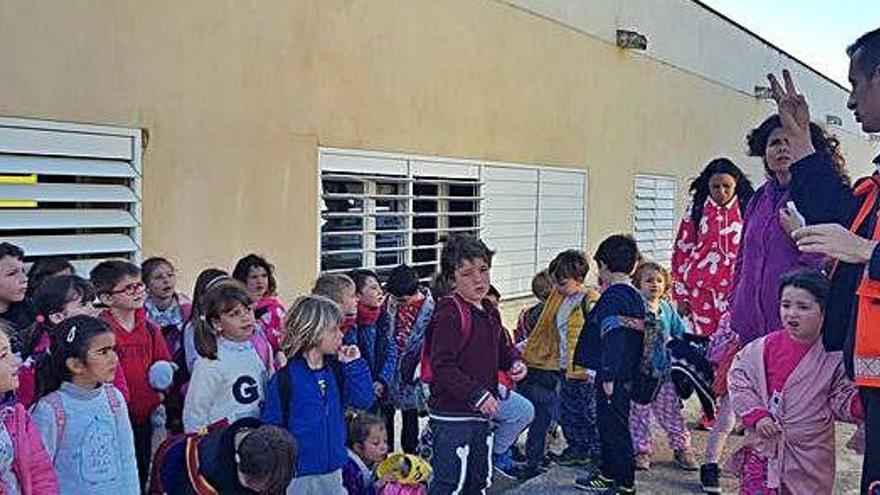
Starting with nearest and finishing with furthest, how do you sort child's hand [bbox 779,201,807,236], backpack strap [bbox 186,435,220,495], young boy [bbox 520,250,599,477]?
backpack strap [bbox 186,435,220,495], child's hand [bbox 779,201,807,236], young boy [bbox 520,250,599,477]

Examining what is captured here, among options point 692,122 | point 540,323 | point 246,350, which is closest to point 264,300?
point 246,350

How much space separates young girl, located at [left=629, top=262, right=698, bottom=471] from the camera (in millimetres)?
6242

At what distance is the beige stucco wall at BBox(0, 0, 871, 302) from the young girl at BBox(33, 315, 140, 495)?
2.14 m

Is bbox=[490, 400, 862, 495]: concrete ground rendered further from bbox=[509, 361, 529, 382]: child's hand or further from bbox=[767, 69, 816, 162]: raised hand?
bbox=[767, 69, 816, 162]: raised hand

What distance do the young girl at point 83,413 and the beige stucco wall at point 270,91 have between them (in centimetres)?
214

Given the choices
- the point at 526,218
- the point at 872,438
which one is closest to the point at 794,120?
the point at 872,438

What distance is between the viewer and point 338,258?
25.8 feet

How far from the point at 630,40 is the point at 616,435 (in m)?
8.30

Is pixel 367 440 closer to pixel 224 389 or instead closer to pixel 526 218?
pixel 224 389

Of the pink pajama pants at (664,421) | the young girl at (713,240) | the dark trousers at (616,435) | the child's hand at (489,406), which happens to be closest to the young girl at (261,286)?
the child's hand at (489,406)

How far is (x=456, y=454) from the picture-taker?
4.71 m

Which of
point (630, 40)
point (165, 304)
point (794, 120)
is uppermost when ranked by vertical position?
point (630, 40)

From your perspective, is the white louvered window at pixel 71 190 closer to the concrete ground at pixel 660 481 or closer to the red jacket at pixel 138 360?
the red jacket at pixel 138 360

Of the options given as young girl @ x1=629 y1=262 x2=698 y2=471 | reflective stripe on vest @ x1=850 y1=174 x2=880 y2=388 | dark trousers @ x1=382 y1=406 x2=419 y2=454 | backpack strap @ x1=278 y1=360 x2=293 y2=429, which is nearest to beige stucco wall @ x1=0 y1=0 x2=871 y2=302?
dark trousers @ x1=382 y1=406 x2=419 y2=454
